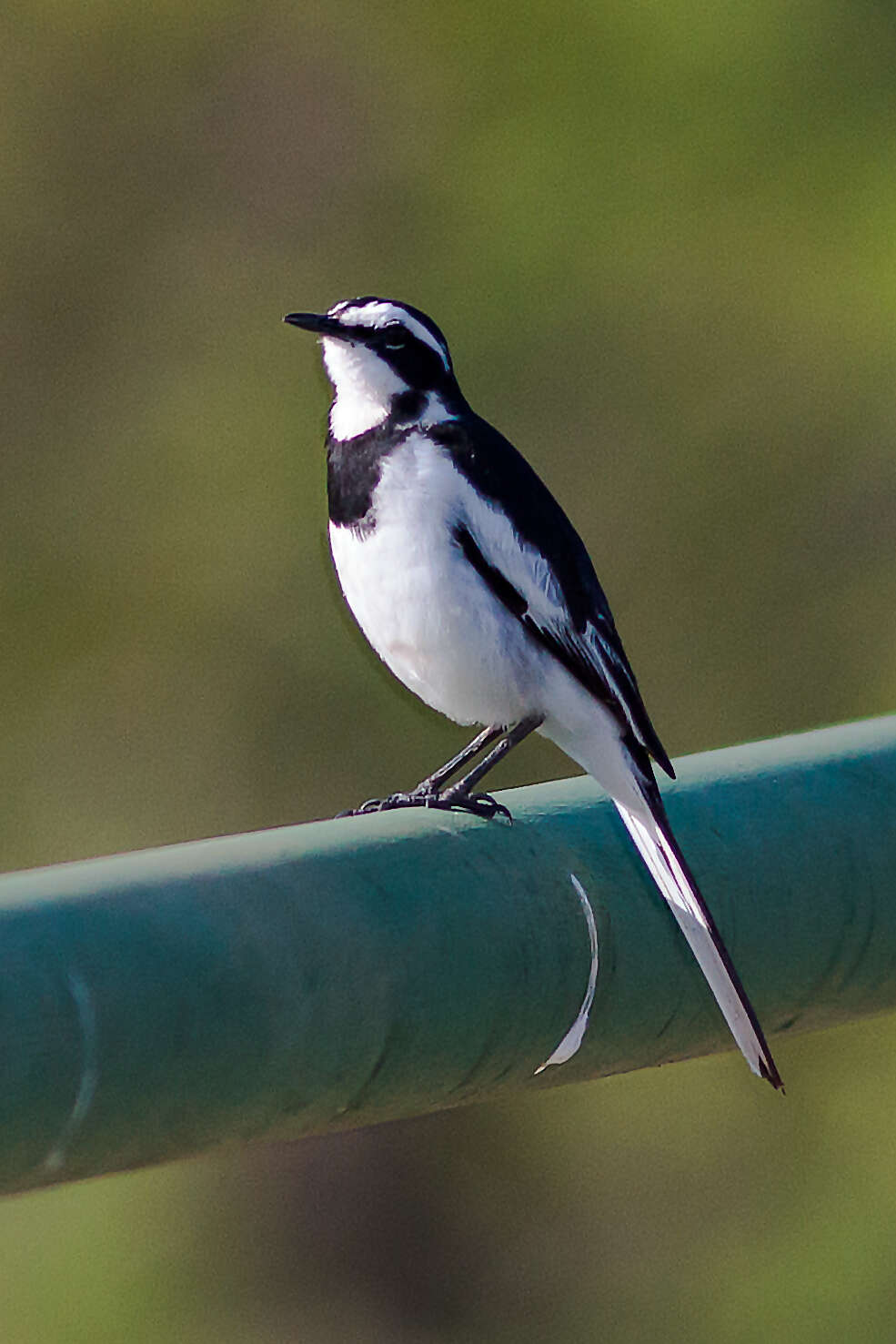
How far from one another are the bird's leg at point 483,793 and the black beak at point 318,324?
0.49m

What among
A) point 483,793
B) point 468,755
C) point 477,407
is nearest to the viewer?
point 483,793

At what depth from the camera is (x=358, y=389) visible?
7.87 ft

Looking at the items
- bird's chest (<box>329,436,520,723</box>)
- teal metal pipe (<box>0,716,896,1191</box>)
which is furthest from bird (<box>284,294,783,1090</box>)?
teal metal pipe (<box>0,716,896,1191</box>)

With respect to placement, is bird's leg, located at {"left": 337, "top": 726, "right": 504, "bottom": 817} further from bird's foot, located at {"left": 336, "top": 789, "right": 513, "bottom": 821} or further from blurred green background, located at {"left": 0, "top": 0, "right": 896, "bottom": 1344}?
blurred green background, located at {"left": 0, "top": 0, "right": 896, "bottom": 1344}

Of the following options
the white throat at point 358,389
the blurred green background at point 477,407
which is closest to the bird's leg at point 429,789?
Result: the white throat at point 358,389

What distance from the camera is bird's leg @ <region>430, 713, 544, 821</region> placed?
151 cm

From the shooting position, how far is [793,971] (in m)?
1.46

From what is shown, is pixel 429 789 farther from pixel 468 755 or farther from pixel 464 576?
pixel 464 576

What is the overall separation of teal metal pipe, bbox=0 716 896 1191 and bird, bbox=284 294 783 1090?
575 mm

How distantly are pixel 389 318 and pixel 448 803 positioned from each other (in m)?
0.71

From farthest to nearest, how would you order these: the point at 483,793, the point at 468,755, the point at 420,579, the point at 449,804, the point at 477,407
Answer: the point at 477,407 < the point at 468,755 < the point at 420,579 < the point at 449,804 < the point at 483,793

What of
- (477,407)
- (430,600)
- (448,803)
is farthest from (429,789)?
(477,407)

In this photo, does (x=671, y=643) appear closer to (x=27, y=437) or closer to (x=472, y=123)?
(x=472, y=123)

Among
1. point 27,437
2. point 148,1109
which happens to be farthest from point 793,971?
point 27,437
